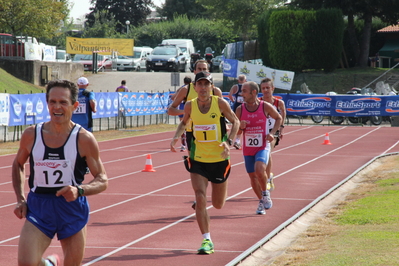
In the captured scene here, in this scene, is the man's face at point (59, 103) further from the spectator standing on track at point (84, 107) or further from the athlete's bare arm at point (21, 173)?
the spectator standing on track at point (84, 107)

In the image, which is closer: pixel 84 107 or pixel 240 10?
pixel 84 107

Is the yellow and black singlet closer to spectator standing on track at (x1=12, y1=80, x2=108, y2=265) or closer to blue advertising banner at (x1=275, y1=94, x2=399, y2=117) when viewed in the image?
spectator standing on track at (x1=12, y1=80, x2=108, y2=265)

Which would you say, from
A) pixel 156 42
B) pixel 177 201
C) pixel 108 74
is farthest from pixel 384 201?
pixel 156 42

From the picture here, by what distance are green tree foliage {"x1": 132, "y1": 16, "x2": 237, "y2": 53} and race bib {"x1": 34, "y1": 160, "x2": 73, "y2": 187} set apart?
71.8 meters

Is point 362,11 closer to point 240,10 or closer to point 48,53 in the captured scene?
point 240,10

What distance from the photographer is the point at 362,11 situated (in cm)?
4731

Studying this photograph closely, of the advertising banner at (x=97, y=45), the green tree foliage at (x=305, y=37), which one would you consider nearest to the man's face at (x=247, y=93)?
the green tree foliage at (x=305, y=37)

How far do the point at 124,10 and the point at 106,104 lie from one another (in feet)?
207

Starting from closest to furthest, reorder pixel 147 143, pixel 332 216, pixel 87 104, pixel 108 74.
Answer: pixel 332 216
pixel 87 104
pixel 147 143
pixel 108 74

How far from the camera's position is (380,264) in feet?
21.1

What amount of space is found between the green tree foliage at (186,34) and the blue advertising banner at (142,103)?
43.9m

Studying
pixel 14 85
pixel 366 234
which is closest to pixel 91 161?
pixel 366 234

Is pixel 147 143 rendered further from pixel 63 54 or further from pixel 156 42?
pixel 156 42

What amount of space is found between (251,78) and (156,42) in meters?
41.0
